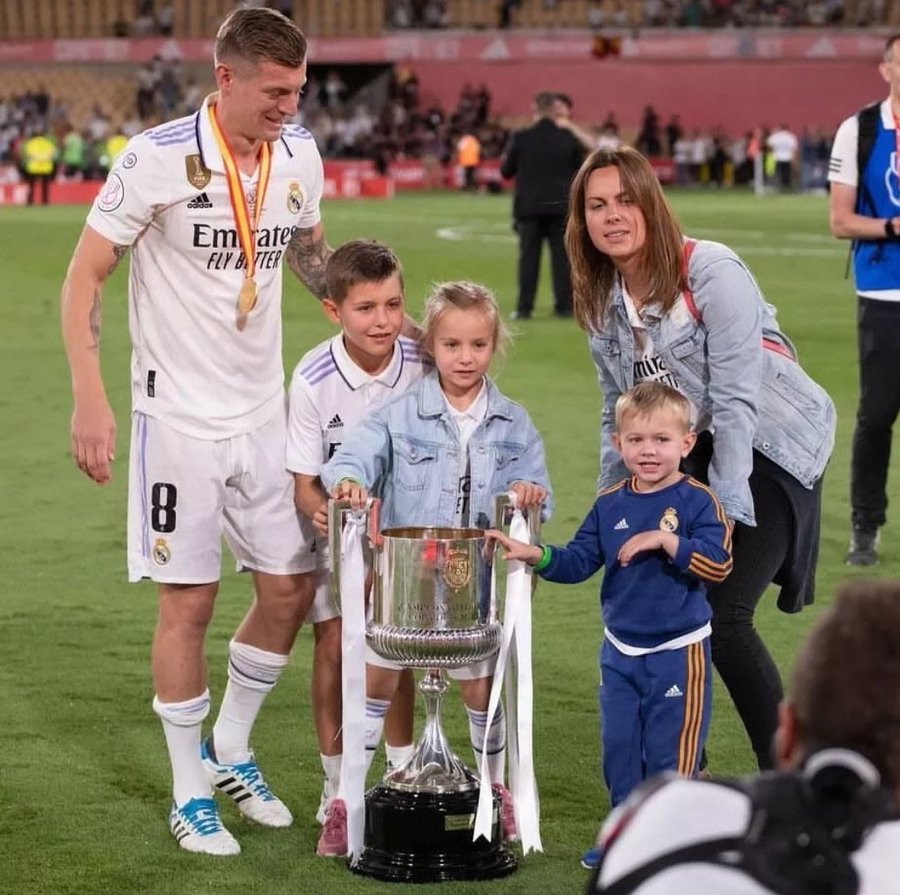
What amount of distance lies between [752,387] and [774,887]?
300 cm

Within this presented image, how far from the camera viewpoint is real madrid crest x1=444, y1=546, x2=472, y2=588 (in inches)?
182

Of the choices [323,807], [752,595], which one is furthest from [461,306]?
[323,807]

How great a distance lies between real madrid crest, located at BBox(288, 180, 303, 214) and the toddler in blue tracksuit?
1029 mm

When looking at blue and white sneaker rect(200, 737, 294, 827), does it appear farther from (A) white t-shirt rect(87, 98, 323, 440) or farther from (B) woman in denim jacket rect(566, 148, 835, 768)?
(B) woman in denim jacket rect(566, 148, 835, 768)

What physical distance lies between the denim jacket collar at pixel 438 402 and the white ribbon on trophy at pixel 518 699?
29cm

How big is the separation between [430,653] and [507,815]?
704 millimetres

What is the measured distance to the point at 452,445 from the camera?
4.96 m

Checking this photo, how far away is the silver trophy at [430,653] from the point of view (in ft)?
15.2

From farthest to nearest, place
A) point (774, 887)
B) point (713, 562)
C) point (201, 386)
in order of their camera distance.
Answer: point (201, 386)
point (713, 562)
point (774, 887)

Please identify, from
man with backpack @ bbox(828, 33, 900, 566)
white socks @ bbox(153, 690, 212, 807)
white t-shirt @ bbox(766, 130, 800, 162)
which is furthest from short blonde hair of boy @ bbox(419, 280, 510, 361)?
white t-shirt @ bbox(766, 130, 800, 162)

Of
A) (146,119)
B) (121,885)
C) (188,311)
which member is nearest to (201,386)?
(188,311)

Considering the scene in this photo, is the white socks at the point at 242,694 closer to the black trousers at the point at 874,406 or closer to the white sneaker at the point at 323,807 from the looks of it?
the white sneaker at the point at 323,807

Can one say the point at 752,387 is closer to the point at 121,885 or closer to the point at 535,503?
the point at 535,503

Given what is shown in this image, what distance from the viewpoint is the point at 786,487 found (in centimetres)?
511
